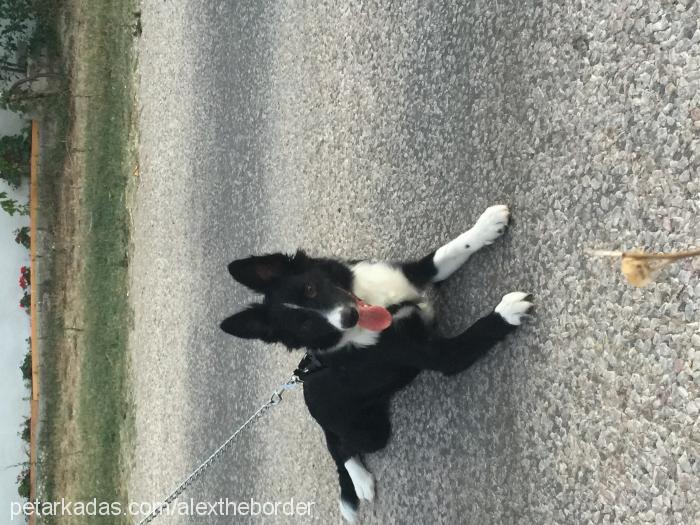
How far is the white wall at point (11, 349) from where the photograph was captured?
6648 mm

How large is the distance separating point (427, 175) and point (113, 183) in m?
4.03

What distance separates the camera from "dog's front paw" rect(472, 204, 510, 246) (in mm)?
2549

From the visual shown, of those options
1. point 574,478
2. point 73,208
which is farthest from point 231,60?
point 574,478

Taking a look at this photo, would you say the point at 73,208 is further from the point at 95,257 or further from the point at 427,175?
the point at 427,175

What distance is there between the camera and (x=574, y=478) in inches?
87.4

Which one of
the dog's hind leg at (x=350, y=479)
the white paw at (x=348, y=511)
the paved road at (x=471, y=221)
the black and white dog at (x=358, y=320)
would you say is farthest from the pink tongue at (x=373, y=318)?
the white paw at (x=348, y=511)

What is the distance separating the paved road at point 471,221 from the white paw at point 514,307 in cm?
6

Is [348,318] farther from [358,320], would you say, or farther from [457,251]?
[457,251]

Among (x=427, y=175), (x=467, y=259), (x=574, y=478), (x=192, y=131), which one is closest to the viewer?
(x=574, y=478)

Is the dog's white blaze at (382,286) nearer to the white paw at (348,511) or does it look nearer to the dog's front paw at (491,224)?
the dog's front paw at (491,224)

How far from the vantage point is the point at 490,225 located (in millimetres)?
2572

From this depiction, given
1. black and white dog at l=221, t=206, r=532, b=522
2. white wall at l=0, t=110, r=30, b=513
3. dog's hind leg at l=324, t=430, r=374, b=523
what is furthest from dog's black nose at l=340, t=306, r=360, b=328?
white wall at l=0, t=110, r=30, b=513

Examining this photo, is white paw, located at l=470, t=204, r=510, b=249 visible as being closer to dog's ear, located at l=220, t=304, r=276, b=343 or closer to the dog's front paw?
the dog's front paw

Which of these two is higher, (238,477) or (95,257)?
(95,257)
